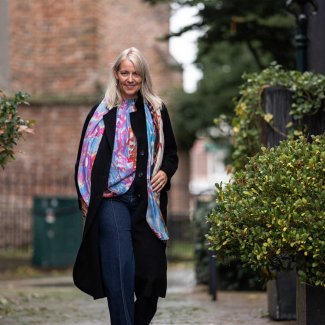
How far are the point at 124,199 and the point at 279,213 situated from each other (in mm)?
969

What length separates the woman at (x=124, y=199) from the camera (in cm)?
561

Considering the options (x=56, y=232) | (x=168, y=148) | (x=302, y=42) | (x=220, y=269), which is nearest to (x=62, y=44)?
(x=56, y=232)

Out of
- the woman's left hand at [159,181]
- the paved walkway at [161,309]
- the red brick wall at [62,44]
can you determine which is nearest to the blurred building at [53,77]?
the red brick wall at [62,44]

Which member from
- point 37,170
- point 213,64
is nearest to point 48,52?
point 37,170

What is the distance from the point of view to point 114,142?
576cm

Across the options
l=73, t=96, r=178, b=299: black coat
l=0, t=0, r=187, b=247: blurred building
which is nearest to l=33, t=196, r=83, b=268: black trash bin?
l=0, t=0, r=187, b=247: blurred building

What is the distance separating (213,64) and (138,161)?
63.3 ft

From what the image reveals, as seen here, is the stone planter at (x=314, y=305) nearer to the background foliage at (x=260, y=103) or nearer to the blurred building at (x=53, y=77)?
the background foliage at (x=260, y=103)

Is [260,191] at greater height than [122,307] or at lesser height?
greater

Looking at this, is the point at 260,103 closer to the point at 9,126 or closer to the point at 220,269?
the point at 9,126

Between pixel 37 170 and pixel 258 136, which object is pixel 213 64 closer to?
pixel 37 170

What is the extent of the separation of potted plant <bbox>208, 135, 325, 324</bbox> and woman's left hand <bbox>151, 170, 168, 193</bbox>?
0.41 meters

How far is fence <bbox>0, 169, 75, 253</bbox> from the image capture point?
19.7m

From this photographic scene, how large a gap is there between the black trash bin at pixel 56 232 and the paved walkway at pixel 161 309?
219 inches
